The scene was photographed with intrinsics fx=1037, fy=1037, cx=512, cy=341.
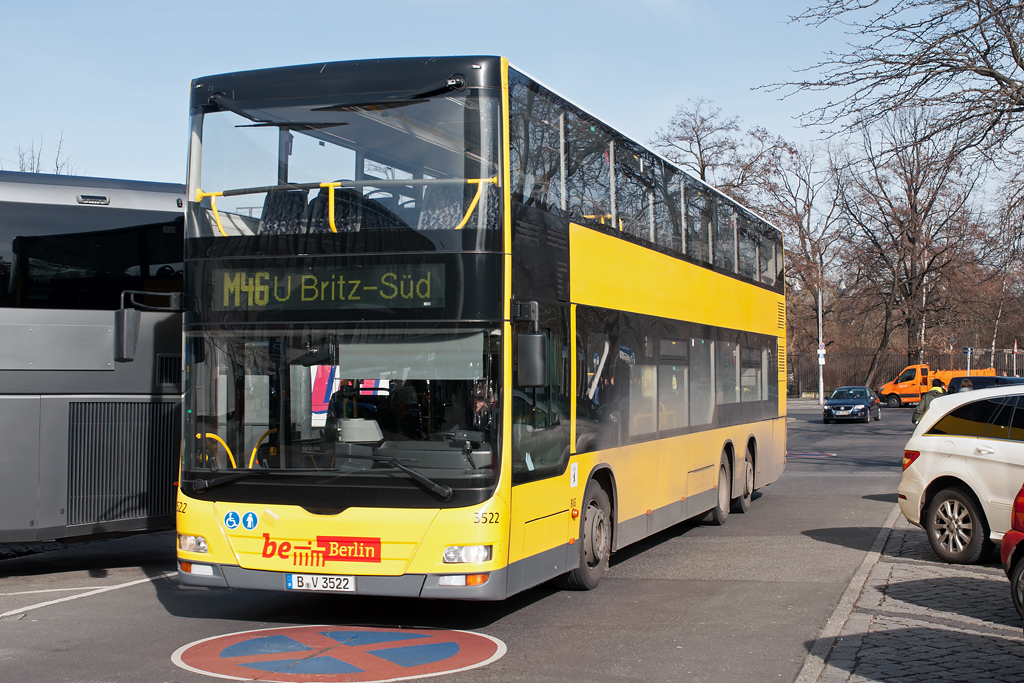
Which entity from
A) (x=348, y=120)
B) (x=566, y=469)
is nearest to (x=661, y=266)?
(x=566, y=469)

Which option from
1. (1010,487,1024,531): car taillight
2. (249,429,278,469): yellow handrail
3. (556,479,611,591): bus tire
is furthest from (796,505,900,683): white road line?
(249,429,278,469): yellow handrail

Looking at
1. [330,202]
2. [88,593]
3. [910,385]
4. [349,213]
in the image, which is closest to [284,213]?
[330,202]

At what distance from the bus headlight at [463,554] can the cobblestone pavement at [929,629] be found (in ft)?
7.77

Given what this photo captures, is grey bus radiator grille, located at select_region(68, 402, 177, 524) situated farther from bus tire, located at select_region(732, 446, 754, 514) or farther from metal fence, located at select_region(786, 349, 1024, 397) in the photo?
metal fence, located at select_region(786, 349, 1024, 397)

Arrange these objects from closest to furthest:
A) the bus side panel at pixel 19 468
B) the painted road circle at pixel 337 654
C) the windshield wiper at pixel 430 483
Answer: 1. the painted road circle at pixel 337 654
2. the windshield wiper at pixel 430 483
3. the bus side panel at pixel 19 468

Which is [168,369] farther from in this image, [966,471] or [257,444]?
[966,471]

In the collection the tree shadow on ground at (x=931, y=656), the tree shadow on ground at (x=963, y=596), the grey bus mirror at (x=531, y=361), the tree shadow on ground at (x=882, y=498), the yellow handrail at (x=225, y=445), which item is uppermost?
the grey bus mirror at (x=531, y=361)

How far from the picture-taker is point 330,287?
25.1ft

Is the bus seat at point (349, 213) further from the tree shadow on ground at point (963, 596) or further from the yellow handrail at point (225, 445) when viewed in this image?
the tree shadow on ground at point (963, 596)

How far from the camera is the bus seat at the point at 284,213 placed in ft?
25.7

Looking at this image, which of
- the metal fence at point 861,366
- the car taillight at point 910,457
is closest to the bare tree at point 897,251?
the metal fence at point 861,366

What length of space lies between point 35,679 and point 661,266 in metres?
7.66

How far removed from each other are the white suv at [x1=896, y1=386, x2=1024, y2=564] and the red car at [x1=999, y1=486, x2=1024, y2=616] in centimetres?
290

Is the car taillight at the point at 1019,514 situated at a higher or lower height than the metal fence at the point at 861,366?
lower
